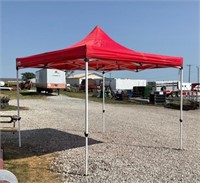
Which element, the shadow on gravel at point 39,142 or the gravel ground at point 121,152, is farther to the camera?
the shadow on gravel at point 39,142

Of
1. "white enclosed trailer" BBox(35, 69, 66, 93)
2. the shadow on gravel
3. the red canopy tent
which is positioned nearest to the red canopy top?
the red canopy tent

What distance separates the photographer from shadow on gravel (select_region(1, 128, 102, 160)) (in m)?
7.61

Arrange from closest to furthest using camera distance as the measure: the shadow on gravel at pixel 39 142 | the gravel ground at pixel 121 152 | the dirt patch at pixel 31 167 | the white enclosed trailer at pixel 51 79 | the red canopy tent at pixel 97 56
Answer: the dirt patch at pixel 31 167 → the gravel ground at pixel 121 152 → the red canopy tent at pixel 97 56 → the shadow on gravel at pixel 39 142 → the white enclosed trailer at pixel 51 79

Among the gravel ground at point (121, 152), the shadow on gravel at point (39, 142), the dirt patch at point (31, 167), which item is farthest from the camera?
the shadow on gravel at point (39, 142)

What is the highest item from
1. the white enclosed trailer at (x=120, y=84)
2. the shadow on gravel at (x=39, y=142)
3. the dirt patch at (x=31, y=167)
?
the white enclosed trailer at (x=120, y=84)

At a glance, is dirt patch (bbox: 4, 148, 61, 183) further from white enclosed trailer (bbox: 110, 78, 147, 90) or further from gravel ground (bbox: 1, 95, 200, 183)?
white enclosed trailer (bbox: 110, 78, 147, 90)

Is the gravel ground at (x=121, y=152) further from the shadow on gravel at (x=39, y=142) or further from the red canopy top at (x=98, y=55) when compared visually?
the red canopy top at (x=98, y=55)

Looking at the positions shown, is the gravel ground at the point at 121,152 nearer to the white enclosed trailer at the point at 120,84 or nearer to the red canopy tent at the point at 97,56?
the red canopy tent at the point at 97,56

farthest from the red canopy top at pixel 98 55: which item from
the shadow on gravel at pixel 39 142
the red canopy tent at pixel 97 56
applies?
the shadow on gravel at pixel 39 142

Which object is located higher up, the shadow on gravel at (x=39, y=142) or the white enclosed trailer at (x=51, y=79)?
the white enclosed trailer at (x=51, y=79)

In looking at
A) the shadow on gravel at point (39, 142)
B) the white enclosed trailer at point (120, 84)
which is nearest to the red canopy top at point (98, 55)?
the shadow on gravel at point (39, 142)

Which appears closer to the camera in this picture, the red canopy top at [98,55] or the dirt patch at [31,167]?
the dirt patch at [31,167]

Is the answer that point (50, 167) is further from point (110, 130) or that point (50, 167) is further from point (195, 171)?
point (110, 130)

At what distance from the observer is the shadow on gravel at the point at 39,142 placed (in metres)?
7.61
